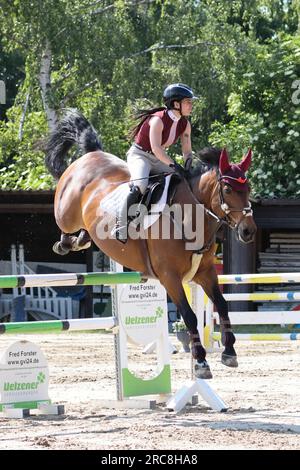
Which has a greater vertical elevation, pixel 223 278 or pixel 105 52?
pixel 105 52

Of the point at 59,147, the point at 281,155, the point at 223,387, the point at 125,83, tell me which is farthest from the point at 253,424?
the point at 125,83

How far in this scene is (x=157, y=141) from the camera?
7543 mm

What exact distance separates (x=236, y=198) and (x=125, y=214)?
1.02 meters

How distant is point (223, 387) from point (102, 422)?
→ 2.24 metres

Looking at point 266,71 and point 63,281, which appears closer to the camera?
point 63,281

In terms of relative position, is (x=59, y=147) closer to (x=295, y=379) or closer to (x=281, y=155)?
(x=295, y=379)

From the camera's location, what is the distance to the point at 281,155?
1897 centimetres

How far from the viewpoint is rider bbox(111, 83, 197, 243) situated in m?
7.55

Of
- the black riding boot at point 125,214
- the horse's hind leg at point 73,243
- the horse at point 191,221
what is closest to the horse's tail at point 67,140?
the horse at point 191,221

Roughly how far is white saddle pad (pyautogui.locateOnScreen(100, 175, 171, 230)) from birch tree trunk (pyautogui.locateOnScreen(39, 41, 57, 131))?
12.1m

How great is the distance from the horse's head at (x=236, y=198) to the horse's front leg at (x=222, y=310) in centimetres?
66

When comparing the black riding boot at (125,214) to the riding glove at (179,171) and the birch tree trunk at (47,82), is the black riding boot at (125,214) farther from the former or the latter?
the birch tree trunk at (47,82)

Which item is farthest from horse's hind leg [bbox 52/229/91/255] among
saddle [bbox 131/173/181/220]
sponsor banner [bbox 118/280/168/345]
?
saddle [bbox 131/173/181/220]
